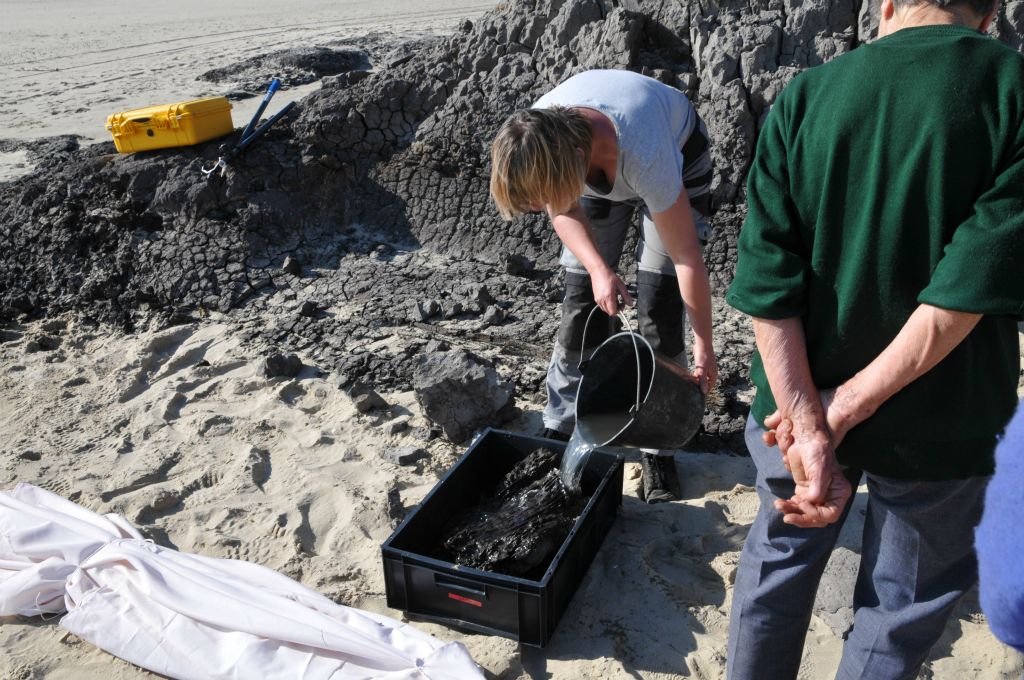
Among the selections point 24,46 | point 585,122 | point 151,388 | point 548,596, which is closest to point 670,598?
point 548,596

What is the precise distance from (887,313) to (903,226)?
0.53 feet

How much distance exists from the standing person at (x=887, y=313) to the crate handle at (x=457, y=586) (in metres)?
0.78

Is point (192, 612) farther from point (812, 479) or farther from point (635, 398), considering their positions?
point (812, 479)

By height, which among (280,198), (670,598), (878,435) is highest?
(878,435)

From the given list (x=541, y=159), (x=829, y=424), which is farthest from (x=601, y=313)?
(x=829, y=424)

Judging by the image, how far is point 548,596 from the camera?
2238mm

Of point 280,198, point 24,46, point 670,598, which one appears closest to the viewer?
point 670,598

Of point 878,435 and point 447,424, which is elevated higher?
point 878,435

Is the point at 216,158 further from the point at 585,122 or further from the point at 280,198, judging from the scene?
the point at 585,122

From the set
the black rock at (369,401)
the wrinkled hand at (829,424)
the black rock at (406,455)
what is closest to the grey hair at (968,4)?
the wrinkled hand at (829,424)

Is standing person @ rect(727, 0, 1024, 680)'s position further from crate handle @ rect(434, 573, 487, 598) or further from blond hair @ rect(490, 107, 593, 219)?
crate handle @ rect(434, 573, 487, 598)

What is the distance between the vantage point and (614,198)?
264cm

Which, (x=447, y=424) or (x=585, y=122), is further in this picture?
(x=447, y=424)

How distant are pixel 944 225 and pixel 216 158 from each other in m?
4.53
